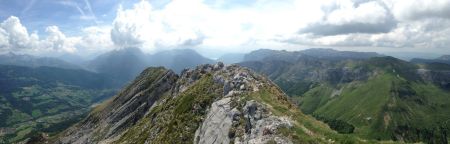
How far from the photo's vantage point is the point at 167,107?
137 m

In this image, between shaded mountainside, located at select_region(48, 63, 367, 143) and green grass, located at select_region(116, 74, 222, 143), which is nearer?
shaded mountainside, located at select_region(48, 63, 367, 143)

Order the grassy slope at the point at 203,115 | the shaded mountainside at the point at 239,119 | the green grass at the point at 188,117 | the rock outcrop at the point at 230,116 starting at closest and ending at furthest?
the grassy slope at the point at 203,115
the shaded mountainside at the point at 239,119
the rock outcrop at the point at 230,116
the green grass at the point at 188,117

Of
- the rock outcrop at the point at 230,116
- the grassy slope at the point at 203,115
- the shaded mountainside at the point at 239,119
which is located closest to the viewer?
the grassy slope at the point at 203,115

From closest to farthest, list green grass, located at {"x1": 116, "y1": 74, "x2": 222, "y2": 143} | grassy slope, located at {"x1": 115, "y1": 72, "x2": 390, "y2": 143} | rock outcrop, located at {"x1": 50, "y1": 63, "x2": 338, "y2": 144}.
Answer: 1. grassy slope, located at {"x1": 115, "y1": 72, "x2": 390, "y2": 143}
2. rock outcrop, located at {"x1": 50, "y1": 63, "x2": 338, "y2": 144}
3. green grass, located at {"x1": 116, "y1": 74, "x2": 222, "y2": 143}

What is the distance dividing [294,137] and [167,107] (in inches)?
3436

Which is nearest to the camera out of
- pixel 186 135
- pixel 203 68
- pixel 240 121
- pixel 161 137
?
pixel 240 121

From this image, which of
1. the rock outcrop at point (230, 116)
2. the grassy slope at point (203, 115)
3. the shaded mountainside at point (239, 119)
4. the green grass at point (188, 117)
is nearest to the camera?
the grassy slope at point (203, 115)

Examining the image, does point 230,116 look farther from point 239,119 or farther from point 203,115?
point 203,115

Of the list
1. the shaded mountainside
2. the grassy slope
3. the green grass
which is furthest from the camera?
the green grass

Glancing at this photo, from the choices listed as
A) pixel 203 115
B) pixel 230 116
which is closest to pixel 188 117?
pixel 203 115

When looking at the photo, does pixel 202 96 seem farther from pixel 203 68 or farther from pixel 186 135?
pixel 203 68

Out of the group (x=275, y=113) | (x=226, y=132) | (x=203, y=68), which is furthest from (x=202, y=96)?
(x=203, y=68)

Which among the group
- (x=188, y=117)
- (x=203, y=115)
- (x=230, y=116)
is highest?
(x=230, y=116)

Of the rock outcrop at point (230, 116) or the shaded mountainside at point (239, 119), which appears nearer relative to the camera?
the shaded mountainside at point (239, 119)
